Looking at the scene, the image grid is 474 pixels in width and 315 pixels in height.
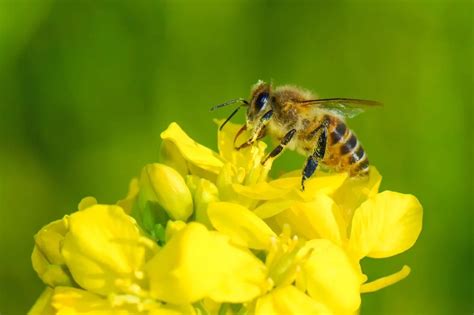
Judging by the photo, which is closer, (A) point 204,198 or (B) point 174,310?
(B) point 174,310

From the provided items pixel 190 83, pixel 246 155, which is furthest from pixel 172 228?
pixel 190 83

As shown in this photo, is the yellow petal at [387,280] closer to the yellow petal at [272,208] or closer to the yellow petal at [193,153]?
the yellow petal at [272,208]

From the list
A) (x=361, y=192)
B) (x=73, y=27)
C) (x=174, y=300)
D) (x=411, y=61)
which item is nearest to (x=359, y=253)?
(x=361, y=192)

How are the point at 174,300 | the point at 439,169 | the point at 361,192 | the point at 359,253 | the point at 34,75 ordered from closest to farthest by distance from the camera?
the point at 174,300 → the point at 359,253 → the point at 361,192 → the point at 439,169 → the point at 34,75

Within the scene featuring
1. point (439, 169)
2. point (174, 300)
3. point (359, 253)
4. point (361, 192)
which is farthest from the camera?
point (439, 169)

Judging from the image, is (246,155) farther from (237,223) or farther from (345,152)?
(237,223)

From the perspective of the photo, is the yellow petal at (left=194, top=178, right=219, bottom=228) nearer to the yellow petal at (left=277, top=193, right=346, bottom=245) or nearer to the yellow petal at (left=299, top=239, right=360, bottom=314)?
the yellow petal at (left=277, top=193, right=346, bottom=245)

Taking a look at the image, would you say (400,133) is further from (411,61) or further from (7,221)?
(7,221)
